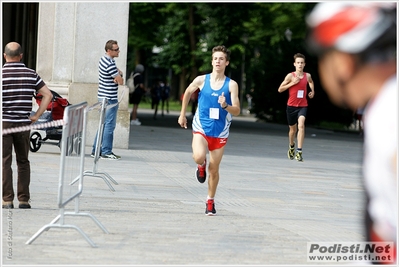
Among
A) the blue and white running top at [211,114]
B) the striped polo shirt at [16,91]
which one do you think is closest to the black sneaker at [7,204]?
Answer: the striped polo shirt at [16,91]

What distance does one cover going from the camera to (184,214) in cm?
958

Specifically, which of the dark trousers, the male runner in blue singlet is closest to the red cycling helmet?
the male runner in blue singlet

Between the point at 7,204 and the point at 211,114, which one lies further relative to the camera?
the point at 211,114

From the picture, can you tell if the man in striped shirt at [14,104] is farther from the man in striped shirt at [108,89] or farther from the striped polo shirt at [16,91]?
the man in striped shirt at [108,89]

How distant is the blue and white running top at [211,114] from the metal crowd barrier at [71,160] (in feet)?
5.31

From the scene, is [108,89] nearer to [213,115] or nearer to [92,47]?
[92,47]

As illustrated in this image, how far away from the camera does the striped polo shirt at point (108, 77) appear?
1550 centimetres

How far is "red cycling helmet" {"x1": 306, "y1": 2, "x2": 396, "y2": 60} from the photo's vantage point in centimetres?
280

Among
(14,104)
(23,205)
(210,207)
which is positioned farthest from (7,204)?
(210,207)

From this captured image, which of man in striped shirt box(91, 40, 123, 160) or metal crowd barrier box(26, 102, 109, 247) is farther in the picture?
man in striped shirt box(91, 40, 123, 160)

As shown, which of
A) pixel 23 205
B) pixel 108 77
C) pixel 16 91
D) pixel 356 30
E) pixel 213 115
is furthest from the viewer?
pixel 108 77

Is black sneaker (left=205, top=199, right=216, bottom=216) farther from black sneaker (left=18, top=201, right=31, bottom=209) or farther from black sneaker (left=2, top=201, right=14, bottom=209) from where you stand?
black sneaker (left=2, top=201, right=14, bottom=209)

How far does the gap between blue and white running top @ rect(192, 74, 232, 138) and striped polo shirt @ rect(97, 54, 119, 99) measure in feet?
20.0

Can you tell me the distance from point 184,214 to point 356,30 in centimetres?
690
